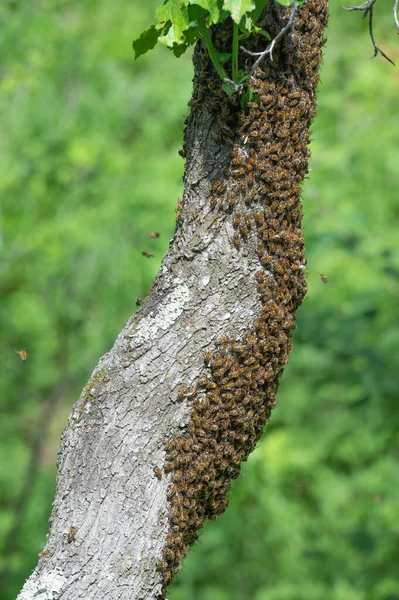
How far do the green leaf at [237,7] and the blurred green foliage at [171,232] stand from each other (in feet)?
15.1

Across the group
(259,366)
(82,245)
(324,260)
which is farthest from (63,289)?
(259,366)

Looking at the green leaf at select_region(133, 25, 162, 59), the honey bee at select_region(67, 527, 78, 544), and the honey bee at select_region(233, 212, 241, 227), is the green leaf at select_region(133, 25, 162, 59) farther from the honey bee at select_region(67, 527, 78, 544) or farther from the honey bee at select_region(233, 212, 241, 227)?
the honey bee at select_region(67, 527, 78, 544)

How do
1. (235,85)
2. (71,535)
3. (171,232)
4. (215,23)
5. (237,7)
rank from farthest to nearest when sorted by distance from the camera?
(171,232)
(71,535)
(235,85)
(215,23)
(237,7)

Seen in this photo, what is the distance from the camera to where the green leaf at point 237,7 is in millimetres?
1854

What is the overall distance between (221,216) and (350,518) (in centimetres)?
701

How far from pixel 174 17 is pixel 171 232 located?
566 cm

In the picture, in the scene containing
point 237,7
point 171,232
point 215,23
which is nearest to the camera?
point 237,7

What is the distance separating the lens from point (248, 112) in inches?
86.7

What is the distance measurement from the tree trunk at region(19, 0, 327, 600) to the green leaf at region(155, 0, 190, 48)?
0.60 feet

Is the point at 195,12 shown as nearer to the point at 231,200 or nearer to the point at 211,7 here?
the point at 211,7

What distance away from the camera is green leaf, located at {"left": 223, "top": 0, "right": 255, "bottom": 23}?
1.85m

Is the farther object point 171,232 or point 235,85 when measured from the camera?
point 171,232

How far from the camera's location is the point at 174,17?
2027mm

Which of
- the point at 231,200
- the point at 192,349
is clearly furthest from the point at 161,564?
the point at 231,200
